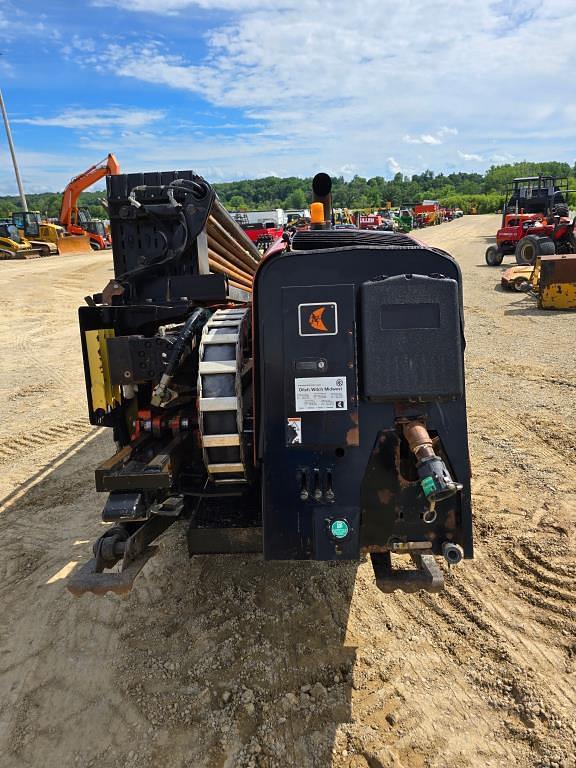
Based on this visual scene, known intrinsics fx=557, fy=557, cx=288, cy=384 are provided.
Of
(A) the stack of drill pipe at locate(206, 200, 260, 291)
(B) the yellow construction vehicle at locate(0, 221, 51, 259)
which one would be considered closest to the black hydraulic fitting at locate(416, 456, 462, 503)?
(A) the stack of drill pipe at locate(206, 200, 260, 291)

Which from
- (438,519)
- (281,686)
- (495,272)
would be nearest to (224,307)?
(438,519)

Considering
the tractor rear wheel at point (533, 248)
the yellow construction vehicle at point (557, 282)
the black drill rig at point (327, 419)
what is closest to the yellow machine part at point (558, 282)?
the yellow construction vehicle at point (557, 282)

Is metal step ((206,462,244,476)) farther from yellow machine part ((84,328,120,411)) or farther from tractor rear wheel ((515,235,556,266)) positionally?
tractor rear wheel ((515,235,556,266))

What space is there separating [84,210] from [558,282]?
87.9 ft

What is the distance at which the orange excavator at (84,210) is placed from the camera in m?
19.5

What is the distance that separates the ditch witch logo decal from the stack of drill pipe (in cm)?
193

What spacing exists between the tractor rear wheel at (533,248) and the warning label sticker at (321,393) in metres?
14.4

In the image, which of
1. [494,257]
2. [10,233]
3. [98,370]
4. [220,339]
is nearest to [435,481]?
[220,339]

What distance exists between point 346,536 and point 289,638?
2.90 feet

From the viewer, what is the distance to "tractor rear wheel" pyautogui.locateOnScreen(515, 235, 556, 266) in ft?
48.4

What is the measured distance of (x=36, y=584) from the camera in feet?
11.4

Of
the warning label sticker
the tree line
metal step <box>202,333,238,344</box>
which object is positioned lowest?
the warning label sticker

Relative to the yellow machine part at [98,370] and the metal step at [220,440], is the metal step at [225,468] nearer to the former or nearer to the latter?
the metal step at [220,440]

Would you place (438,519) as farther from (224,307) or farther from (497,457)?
(497,457)
